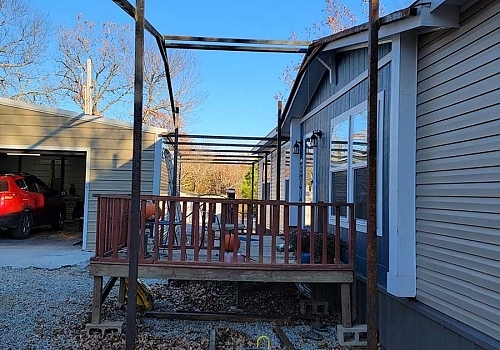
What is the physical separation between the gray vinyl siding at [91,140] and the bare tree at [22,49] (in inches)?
462

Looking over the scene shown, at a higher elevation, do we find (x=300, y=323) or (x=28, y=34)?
(x=28, y=34)

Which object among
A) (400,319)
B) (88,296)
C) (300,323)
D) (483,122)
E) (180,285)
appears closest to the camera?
(483,122)

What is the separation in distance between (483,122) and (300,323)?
297 cm

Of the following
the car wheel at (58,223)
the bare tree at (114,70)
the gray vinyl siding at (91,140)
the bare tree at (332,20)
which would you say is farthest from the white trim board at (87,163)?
the bare tree at (114,70)

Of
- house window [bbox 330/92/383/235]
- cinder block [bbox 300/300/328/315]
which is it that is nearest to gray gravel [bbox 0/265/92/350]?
cinder block [bbox 300/300/328/315]

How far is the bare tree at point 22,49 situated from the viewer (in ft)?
63.6

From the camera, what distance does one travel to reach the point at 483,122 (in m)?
3.04

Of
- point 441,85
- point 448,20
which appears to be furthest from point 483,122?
point 448,20

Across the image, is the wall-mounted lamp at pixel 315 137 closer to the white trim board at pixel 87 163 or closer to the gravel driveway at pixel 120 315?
the gravel driveway at pixel 120 315

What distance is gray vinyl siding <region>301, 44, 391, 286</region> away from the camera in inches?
172

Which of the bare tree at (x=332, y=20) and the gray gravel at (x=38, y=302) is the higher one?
the bare tree at (x=332, y=20)

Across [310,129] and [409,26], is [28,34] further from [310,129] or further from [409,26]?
[409,26]

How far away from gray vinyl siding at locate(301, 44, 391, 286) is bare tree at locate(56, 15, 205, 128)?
15.5 m

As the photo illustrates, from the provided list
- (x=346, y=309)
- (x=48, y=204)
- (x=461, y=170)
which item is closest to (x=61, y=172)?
(x=48, y=204)
